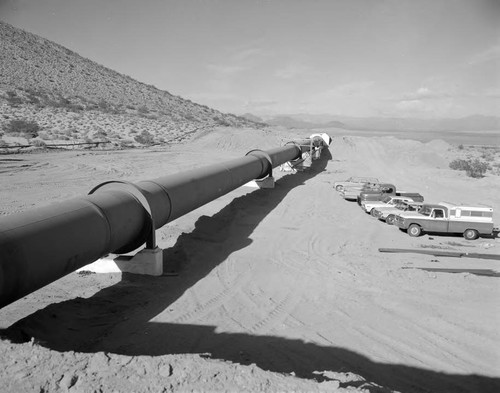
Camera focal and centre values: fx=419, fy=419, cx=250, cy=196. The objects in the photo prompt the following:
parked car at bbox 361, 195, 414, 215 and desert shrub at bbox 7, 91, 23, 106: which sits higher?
desert shrub at bbox 7, 91, 23, 106

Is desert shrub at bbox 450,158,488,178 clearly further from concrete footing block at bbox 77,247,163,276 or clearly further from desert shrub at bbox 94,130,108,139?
desert shrub at bbox 94,130,108,139

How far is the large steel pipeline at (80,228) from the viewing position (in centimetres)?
611

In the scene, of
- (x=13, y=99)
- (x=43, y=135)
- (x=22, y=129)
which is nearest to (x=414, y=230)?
(x=43, y=135)

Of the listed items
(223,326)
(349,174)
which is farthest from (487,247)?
(349,174)

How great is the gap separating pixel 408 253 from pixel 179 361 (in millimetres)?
10134

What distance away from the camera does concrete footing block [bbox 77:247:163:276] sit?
989 cm

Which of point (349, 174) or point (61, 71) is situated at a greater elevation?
point (61, 71)

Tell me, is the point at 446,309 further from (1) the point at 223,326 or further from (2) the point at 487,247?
(2) the point at 487,247

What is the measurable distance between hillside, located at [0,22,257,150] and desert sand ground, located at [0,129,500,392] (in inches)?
1081

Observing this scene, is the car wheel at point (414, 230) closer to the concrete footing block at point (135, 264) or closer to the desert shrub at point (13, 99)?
the concrete footing block at point (135, 264)

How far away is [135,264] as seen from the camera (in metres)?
10.0

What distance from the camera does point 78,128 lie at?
44.2 m

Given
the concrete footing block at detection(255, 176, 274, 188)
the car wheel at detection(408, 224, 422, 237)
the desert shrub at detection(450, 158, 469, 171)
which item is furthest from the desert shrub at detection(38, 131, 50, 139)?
the desert shrub at detection(450, 158, 469, 171)

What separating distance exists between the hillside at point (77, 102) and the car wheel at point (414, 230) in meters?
29.7
